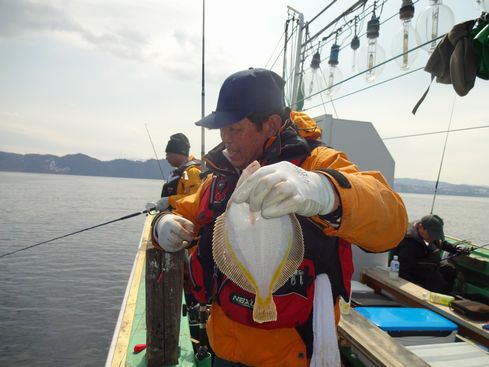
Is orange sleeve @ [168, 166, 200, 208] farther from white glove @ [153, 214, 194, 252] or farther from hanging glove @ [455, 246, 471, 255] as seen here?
hanging glove @ [455, 246, 471, 255]

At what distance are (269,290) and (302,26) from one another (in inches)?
355

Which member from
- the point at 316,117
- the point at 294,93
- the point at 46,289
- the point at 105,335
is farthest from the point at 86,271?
the point at 316,117

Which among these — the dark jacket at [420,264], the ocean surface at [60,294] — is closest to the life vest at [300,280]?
the dark jacket at [420,264]

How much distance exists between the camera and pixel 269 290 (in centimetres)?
151

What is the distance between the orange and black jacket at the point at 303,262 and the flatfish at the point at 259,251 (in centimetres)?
19

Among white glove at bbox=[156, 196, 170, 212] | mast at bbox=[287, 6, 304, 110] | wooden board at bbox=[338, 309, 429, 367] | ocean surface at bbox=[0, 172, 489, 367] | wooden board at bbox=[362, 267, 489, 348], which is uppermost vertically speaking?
mast at bbox=[287, 6, 304, 110]

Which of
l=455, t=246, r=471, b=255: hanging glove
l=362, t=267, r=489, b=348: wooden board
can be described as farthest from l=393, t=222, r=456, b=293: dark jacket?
l=455, t=246, r=471, b=255: hanging glove

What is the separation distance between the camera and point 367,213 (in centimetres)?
148

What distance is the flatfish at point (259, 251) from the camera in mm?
1502

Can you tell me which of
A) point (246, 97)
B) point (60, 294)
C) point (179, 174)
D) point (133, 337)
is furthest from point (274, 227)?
point (60, 294)

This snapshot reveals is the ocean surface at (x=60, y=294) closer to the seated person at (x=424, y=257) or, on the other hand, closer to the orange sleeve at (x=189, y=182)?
the orange sleeve at (x=189, y=182)

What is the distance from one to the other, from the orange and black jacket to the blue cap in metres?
0.20

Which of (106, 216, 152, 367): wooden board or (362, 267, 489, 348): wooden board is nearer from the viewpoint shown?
(106, 216, 152, 367): wooden board

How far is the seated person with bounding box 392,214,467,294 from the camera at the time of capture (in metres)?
5.32
